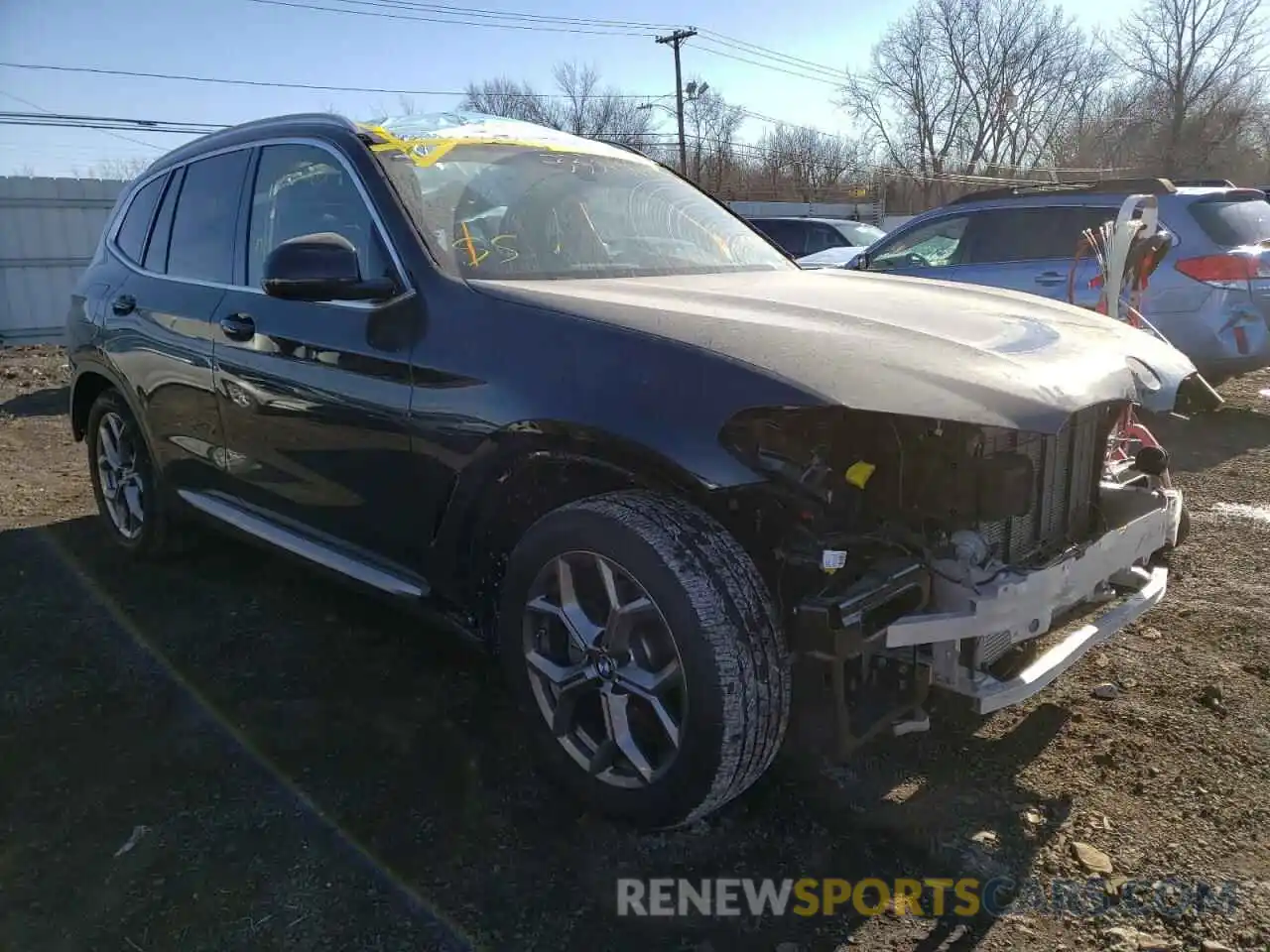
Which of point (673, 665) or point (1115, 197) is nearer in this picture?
point (673, 665)

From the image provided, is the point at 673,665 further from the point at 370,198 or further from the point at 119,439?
the point at 119,439

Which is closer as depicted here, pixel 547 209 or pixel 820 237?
pixel 547 209

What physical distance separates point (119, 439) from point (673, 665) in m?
3.49

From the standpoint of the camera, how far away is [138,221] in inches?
174

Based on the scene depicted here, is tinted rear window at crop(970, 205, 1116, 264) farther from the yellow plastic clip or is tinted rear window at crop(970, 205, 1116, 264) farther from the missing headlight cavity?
the yellow plastic clip

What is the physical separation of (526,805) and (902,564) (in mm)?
1174

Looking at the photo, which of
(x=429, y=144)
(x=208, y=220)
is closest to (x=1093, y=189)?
(x=429, y=144)

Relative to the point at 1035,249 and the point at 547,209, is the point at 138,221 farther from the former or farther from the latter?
the point at 1035,249

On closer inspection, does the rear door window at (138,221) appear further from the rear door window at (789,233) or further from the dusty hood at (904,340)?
the rear door window at (789,233)

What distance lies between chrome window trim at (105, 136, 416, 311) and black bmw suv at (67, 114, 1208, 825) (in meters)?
0.02

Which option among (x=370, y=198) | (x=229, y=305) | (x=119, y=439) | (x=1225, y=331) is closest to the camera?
(x=370, y=198)

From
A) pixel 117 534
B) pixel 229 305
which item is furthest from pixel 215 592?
pixel 229 305

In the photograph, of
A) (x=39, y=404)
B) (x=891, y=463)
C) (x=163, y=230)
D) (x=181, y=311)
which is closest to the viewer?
A: (x=891, y=463)

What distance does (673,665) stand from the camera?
2.25 m
